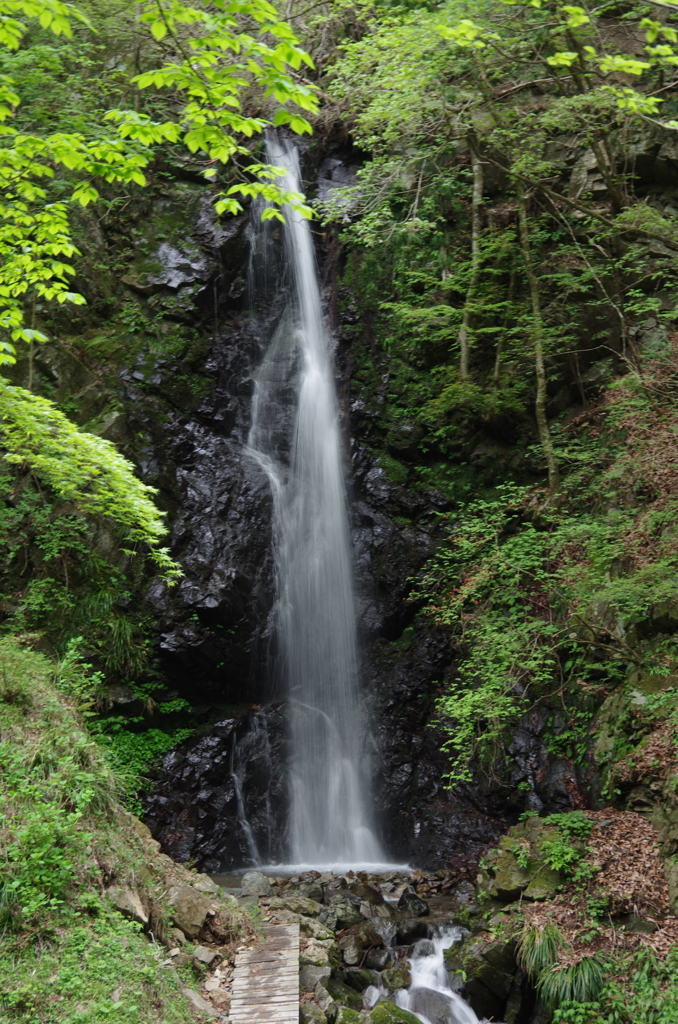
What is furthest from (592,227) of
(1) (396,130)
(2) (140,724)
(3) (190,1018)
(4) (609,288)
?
(3) (190,1018)

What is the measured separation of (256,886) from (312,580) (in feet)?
17.2

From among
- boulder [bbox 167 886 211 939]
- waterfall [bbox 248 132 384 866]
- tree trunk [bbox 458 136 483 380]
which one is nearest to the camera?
boulder [bbox 167 886 211 939]

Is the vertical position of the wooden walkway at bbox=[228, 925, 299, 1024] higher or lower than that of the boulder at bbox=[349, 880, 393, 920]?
higher

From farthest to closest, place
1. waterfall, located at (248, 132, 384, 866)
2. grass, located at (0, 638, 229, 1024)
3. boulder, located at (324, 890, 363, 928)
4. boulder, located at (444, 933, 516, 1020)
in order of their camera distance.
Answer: waterfall, located at (248, 132, 384, 866) → boulder, located at (324, 890, 363, 928) → boulder, located at (444, 933, 516, 1020) → grass, located at (0, 638, 229, 1024)

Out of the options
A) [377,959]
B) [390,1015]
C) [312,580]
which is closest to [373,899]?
[377,959]

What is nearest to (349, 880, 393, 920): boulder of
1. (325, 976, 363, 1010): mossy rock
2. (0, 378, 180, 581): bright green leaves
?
(325, 976, 363, 1010): mossy rock

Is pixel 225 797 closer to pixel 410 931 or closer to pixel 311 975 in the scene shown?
pixel 410 931

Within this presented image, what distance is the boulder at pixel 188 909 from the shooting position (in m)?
5.07

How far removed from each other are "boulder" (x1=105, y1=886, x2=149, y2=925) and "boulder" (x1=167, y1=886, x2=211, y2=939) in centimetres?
52

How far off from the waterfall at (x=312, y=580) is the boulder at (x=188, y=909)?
4.59m

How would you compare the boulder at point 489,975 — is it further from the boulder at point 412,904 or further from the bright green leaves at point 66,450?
the bright green leaves at point 66,450

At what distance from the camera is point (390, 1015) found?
5.24m

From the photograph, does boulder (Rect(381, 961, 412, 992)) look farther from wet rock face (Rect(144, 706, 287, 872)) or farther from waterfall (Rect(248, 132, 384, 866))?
wet rock face (Rect(144, 706, 287, 872))

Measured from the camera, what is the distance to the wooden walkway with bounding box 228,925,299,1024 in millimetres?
4465
